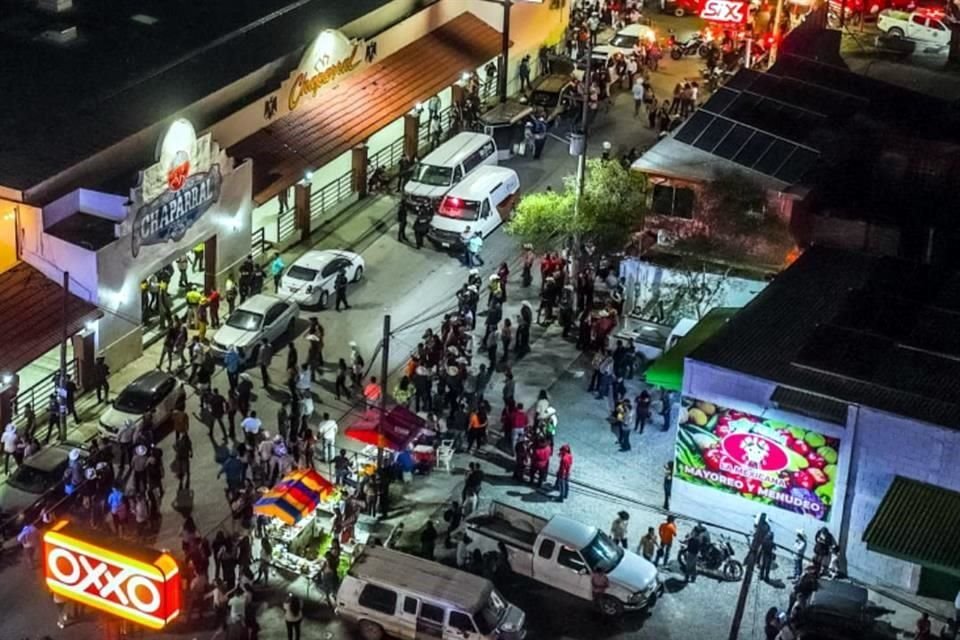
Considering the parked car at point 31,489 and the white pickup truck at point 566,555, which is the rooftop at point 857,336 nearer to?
the white pickup truck at point 566,555

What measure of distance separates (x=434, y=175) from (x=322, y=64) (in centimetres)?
526

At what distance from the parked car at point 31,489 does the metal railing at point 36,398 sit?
10.8 ft

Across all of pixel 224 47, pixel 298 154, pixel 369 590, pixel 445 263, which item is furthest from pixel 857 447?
pixel 224 47

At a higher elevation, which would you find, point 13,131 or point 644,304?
point 13,131

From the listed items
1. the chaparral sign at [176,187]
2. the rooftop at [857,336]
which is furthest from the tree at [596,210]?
the chaparral sign at [176,187]

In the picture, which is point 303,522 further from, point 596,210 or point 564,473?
point 596,210

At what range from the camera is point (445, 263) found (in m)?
53.6

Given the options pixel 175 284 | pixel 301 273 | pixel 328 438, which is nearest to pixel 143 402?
pixel 328 438

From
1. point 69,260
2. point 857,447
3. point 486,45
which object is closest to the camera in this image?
point 857,447

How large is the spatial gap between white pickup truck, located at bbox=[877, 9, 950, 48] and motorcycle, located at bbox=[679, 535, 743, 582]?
35927 mm

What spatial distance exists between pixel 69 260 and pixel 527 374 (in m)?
12.9

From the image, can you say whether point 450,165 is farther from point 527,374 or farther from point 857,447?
point 857,447

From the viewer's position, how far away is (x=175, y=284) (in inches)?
1994

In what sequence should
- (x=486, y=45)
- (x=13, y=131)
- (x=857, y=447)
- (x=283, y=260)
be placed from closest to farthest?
(x=857, y=447), (x=13, y=131), (x=283, y=260), (x=486, y=45)
